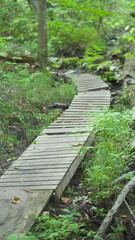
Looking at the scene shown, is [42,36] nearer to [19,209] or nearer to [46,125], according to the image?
[46,125]

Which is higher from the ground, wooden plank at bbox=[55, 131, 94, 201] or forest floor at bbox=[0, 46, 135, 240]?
wooden plank at bbox=[55, 131, 94, 201]

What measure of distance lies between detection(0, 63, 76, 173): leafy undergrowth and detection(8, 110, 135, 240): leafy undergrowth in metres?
1.52

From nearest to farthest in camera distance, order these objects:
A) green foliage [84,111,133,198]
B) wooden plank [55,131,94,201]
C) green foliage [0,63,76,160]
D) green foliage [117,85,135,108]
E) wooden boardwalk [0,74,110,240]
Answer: wooden boardwalk [0,74,110,240], wooden plank [55,131,94,201], green foliage [84,111,133,198], green foliage [0,63,76,160], green foliage [117,85,135,108]

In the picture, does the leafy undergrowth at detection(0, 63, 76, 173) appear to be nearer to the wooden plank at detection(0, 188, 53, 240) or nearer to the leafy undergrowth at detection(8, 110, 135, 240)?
the wooden plank at detection(0, 188, 53, 240)

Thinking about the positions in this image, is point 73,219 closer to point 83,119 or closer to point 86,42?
point 83,119

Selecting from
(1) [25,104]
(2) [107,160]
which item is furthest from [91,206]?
(1) [25,104]

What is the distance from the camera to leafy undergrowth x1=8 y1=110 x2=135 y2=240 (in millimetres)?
2744

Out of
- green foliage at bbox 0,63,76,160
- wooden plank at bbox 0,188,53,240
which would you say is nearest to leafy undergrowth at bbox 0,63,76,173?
green foliage at bbox 0,63,76,160

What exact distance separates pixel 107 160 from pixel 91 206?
79cm

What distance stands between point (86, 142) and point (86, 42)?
1023 cm

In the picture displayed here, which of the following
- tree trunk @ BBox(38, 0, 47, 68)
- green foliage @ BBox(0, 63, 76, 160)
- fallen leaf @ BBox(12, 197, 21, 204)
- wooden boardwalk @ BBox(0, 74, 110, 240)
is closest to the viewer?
wooden boardwalk @ BBox(0, 74, 110, 240)

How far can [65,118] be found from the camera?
232 inches

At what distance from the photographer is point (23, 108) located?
6.43m

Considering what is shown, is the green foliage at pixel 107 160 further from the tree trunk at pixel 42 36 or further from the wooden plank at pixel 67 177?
the tree trunk at pixel 42 36
